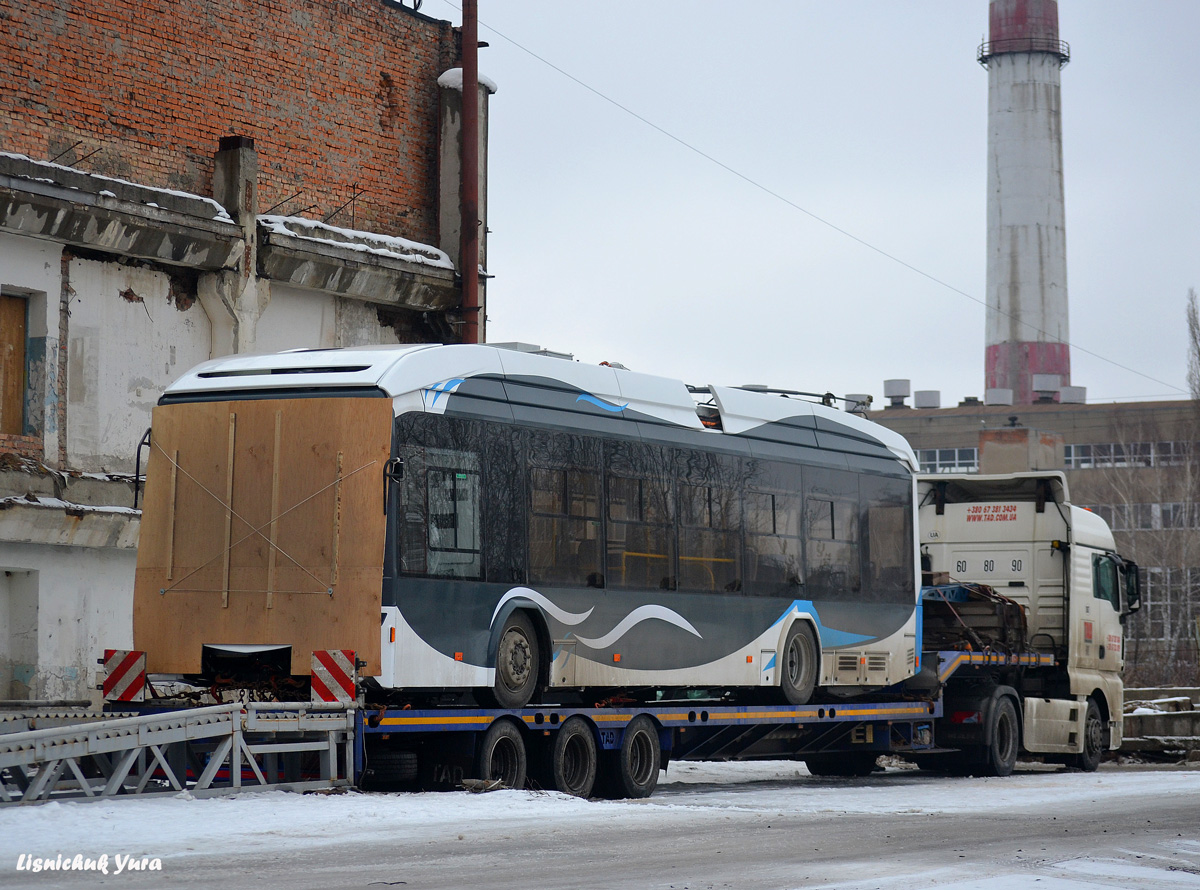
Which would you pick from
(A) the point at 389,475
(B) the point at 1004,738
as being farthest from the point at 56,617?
(B) the point at 1004,738

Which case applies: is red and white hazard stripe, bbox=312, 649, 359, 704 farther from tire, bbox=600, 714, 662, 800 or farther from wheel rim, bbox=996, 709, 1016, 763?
wheel rim, bbox=996, 709, 1016, 763

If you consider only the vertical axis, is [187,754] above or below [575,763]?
above

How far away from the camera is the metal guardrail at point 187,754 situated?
11836 millimetres

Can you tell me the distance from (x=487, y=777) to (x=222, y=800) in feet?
8.23

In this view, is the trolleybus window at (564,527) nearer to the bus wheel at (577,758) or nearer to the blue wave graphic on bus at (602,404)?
the blue wave graphic on bus at (602,404)

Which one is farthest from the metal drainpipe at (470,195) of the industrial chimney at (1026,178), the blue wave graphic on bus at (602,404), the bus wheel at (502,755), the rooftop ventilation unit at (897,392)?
the rooftop ventilation unit at (897,392)

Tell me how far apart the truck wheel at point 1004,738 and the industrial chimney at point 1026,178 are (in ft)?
204

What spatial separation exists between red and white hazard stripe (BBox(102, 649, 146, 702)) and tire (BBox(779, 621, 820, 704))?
7.07 metres

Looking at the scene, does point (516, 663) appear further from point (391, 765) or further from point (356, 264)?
point (356, 264)

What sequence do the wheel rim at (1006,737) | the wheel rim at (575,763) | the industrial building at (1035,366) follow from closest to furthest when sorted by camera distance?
the wheel rim at (575,763) < the wheel rim at (1006,737) < the industrial building at (1035,366)

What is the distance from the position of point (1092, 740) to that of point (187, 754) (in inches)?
597

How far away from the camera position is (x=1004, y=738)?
879 inches

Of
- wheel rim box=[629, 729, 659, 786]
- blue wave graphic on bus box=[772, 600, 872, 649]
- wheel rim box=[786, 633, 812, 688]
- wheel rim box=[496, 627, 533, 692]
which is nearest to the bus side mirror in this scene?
wheel rim box=[496, 627, 533, 692]

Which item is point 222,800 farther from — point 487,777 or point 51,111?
point 51,111
